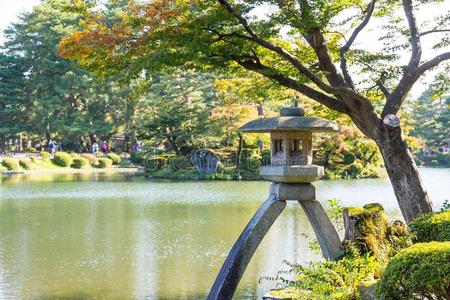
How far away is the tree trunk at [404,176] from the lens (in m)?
7.29

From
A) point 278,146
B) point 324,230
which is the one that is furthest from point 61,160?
point 324,230

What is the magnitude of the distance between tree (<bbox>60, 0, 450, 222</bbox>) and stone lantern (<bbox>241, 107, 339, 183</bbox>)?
1.39 meters

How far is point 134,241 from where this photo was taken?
33.6ft

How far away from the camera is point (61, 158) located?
33.3m

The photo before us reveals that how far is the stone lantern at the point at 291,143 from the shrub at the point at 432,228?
1369 millimetres

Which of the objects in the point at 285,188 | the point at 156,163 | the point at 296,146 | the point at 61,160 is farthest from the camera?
the point at 61,160

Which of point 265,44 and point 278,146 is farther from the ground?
point 265,44

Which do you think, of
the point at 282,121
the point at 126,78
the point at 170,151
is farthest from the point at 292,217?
the point at 170,151

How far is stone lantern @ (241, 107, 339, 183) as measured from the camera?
5.54m

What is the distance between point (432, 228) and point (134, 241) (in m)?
6.82

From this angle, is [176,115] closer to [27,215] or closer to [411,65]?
[27,215]

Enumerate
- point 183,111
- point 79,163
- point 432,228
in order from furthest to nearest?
point 79,163, point 183,111, point 432,228

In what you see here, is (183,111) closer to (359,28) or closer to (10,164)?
(10,164)

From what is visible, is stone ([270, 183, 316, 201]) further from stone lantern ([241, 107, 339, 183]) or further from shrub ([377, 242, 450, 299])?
shrub ([377, 242, 450, 299])
